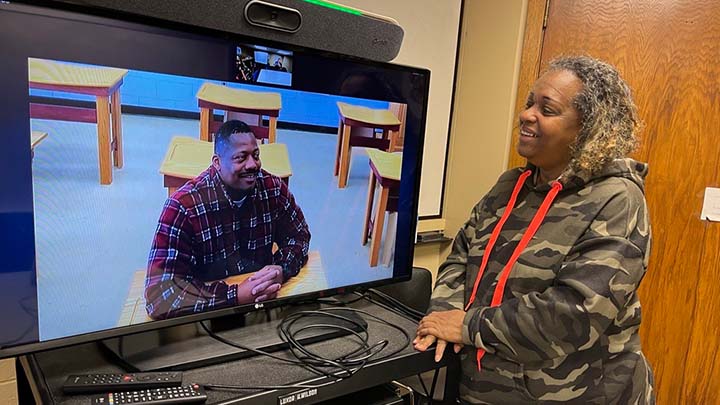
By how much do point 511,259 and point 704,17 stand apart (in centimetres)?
126

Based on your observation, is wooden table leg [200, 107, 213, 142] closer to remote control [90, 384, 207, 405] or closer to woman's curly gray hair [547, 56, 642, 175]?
remote control [90, 384, 207, 405]

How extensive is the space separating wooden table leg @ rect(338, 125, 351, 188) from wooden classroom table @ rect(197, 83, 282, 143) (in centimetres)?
20

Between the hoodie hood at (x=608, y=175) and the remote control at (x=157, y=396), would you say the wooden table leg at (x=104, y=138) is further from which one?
the hoodie hood at (x=608, y=175)

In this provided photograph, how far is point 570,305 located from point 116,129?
1.02 m

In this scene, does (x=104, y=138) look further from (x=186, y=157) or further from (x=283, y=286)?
(x=283, y=286)

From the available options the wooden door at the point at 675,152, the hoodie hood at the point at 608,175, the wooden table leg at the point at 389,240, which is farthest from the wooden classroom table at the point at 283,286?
the wooden door at the point at 675,152

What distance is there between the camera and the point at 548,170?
1354 millimetres

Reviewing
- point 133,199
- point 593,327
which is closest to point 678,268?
point 593,327

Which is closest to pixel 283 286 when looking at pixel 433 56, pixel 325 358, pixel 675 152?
pixel 325 358

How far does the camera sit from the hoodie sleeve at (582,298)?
114cm

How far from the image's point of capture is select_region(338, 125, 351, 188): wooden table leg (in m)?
1.33

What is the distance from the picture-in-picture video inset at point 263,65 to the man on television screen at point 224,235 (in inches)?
4.4

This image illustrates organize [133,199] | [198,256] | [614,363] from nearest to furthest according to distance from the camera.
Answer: [133,199]
[198,256]
[614,363]

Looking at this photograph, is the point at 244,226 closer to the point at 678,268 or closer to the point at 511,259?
the point at 511,259
